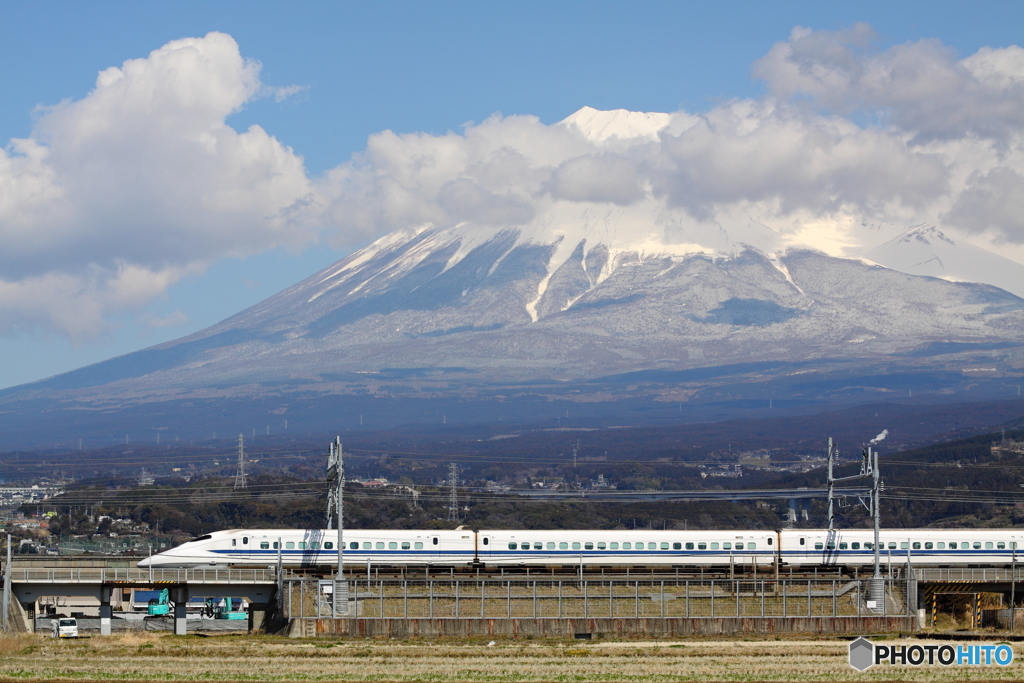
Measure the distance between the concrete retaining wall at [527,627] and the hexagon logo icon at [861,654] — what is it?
7711 mm

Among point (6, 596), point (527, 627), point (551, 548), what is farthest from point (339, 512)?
point (551, 548)

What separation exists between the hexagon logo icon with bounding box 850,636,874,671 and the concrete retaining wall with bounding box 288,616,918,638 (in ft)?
25.3

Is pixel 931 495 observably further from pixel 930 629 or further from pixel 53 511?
pixel 930 629

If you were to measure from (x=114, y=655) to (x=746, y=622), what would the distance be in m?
24.5

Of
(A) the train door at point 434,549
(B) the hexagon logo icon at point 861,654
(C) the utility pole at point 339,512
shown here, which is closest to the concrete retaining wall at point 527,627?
(C) the utility pole at point 339,512

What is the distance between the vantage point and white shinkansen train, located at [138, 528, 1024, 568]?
Answer: 76.8 meters

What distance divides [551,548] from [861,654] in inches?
1186

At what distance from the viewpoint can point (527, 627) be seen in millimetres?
58969

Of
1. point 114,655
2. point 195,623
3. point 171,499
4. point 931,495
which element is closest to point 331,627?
point 114,655

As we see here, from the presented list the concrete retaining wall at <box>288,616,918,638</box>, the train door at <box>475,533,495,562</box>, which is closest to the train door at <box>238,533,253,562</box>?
the train door at <box>475,533,495,562</box>

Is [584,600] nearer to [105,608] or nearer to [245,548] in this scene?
[245,548]

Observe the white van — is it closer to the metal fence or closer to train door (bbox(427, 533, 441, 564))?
the metal fence

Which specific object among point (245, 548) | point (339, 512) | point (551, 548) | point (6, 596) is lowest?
point (6, 596)

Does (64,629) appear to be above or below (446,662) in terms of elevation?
below
